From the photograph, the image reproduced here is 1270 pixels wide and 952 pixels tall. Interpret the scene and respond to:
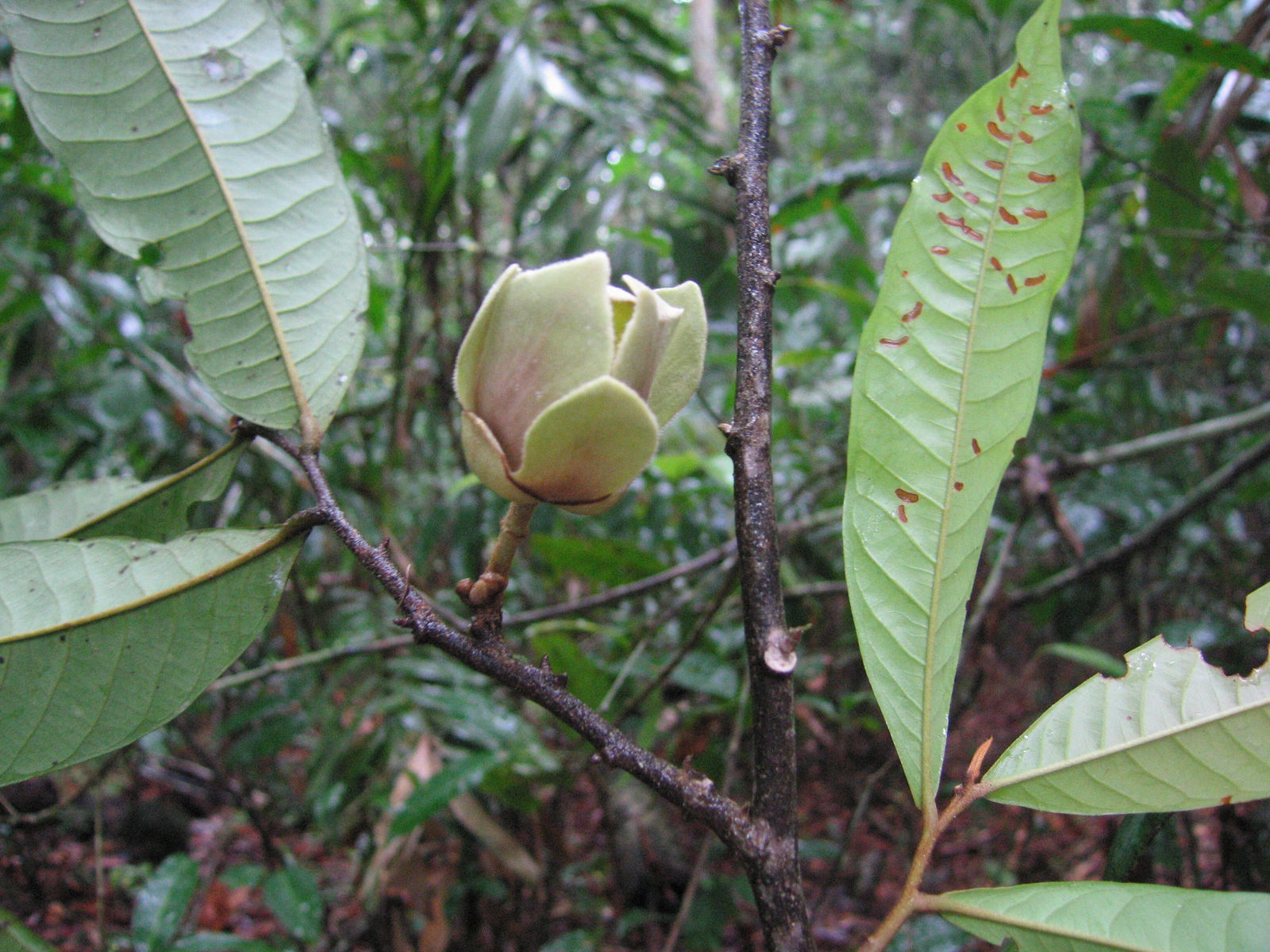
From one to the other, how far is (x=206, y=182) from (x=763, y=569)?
0.47 m

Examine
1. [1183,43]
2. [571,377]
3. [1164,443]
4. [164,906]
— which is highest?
[571,377]

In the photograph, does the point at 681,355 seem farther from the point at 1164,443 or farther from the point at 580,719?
the point at 1164,443

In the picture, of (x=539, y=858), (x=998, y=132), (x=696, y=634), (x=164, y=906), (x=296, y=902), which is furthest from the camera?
(x=539, y=858)

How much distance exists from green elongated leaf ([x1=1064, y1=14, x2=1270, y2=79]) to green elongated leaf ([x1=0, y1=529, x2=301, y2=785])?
1478 mm

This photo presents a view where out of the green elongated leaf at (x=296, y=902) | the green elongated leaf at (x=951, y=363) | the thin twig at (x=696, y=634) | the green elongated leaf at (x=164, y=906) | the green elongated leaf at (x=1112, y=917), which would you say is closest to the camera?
the green elongated leaf at (x=1112, y=917)

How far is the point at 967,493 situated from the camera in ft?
1.47

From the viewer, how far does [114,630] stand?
16.6 inches

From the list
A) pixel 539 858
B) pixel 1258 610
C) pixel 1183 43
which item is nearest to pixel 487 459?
pixel 1258 610

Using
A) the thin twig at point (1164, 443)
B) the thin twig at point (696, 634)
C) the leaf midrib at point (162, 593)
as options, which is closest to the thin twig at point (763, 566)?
the leaf midrib at point (162, 593)

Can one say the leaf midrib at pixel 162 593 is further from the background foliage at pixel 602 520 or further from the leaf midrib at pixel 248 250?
the background foliage at pixel 602 520

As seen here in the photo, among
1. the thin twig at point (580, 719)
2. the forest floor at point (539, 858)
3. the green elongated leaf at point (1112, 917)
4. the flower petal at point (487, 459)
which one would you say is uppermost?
the flower petal at point (487, 459)

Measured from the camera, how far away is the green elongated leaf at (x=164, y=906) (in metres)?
1.06

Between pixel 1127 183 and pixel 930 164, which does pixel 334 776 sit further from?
pixel 1127 183

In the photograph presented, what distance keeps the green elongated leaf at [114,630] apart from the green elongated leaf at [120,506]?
0.12 meters
